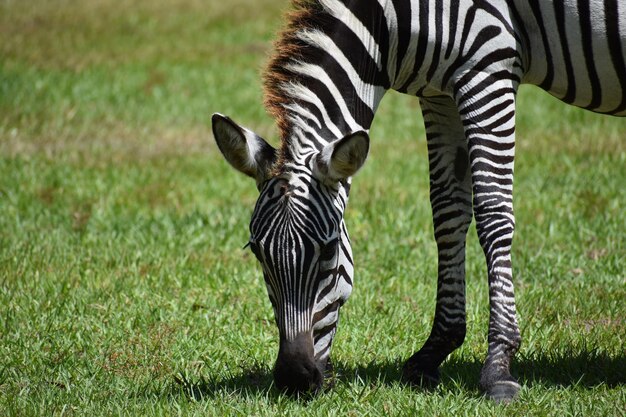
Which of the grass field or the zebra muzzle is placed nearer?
the zebra muzzle

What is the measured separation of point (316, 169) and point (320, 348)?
3.00ft

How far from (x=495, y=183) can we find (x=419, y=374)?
125 centimetres

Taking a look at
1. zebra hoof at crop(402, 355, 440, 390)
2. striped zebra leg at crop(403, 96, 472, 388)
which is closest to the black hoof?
zebra hoof at crop(402, 355, 440, 390)

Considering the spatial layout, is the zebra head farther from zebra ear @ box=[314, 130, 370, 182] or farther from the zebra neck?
the zebra neck

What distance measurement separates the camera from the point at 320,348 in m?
4.41

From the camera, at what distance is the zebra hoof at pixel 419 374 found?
5078 millimetres

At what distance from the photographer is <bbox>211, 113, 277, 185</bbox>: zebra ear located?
4379 millimetres

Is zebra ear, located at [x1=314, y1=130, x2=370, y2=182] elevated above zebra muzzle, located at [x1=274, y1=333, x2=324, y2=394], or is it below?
above

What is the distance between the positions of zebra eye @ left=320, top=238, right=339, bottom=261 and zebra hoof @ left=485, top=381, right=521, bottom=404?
114 cm

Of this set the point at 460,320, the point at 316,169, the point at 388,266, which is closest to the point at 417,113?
the point at 388,266

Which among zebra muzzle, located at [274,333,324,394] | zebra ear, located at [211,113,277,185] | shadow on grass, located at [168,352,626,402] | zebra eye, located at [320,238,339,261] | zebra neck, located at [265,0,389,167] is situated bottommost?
shadow on grass, located at [168,352,626,402]

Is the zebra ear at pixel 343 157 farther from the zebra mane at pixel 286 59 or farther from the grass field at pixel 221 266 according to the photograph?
the grass field at pixel 221 266

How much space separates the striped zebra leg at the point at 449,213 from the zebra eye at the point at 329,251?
116cm

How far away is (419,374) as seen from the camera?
5.14 m
